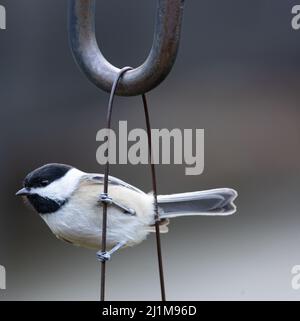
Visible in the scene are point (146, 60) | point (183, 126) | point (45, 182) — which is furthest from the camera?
point (183, 126)

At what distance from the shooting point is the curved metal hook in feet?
3.42

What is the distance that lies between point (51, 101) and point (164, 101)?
17.9 inches

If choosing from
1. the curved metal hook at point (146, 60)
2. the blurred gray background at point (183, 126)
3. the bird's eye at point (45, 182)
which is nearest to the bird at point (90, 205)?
the bird's eye at point (45, 182)

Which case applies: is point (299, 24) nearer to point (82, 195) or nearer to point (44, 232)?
point (44, 232)

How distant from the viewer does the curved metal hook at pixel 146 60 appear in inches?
41.0

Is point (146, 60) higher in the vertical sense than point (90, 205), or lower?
higher

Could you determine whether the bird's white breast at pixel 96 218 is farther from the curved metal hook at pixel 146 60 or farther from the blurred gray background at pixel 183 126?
the blurred gray background at pixel 183 126

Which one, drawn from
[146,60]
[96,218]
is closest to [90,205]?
[96,218]

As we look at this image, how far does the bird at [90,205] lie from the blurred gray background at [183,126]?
1422 millimetres

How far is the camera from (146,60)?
1.12 metres

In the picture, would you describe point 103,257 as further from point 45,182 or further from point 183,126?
point 183,126

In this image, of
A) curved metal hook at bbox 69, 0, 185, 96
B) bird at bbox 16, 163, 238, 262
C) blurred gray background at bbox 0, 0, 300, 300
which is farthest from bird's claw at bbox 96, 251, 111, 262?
blurred gray background at bbox 0, 0, 300, 300

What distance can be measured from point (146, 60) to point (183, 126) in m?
1.73
